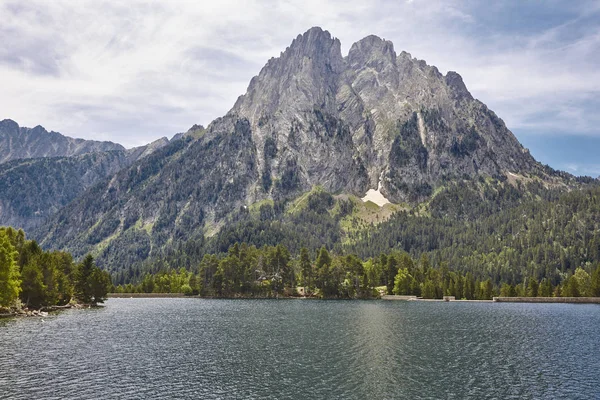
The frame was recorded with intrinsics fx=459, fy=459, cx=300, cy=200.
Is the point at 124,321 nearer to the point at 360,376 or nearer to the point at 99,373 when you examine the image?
the point at 99,373

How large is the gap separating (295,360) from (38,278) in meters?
89.4

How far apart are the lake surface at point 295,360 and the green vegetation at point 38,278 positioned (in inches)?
460

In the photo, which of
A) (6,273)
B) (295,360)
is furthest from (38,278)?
(295,360)

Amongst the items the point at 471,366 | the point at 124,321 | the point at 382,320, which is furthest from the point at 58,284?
the point at 471,366

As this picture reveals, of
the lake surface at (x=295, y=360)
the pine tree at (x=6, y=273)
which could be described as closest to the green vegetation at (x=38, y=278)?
the pine tree at (x=6, y=273)

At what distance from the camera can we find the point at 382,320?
383 feet

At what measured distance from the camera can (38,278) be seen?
12219 centimetres

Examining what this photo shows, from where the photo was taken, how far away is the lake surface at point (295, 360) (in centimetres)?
4997

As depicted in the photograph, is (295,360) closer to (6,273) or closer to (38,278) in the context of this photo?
(6,273)

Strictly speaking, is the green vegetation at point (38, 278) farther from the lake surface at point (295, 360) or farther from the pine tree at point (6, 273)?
the lake surface at point (295, 360)

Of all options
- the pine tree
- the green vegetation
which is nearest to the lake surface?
the pine tree

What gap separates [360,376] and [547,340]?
163ft

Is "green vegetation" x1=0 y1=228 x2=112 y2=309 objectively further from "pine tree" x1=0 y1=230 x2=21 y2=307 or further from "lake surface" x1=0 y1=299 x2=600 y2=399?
"lake surface" x1=0 y1=299 x2=600 y2=399

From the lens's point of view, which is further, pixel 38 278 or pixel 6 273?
pixel 38 278
